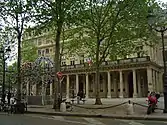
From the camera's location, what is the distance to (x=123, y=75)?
54.7 meters

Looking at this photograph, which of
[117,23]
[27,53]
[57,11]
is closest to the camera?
[57,11]

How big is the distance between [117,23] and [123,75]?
28616 millimetres

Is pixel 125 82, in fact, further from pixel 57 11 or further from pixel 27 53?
pixel 57 11

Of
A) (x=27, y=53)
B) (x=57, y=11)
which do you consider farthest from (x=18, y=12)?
(x=27, y=53)

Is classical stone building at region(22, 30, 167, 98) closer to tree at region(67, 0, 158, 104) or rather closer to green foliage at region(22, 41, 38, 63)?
green foliage at region(22, 41, 38, 63)

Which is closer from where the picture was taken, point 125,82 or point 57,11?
point 57,11

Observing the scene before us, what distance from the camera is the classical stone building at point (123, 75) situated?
4906 centimetres

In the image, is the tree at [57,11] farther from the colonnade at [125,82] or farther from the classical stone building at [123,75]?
the colonnade at [125,82]

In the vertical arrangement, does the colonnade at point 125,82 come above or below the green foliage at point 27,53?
below

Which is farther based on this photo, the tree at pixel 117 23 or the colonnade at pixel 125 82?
the colonnade at pixel 125 82

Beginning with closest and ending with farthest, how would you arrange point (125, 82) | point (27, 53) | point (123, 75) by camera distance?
point (27, 53) → point (125, 82) → point (123, 75)

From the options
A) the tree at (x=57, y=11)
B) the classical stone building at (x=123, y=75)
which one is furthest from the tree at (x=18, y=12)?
the classical stone building at (x=123, y=75)

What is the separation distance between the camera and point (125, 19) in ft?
86.2

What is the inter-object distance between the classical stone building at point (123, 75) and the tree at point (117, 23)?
17.7 m
